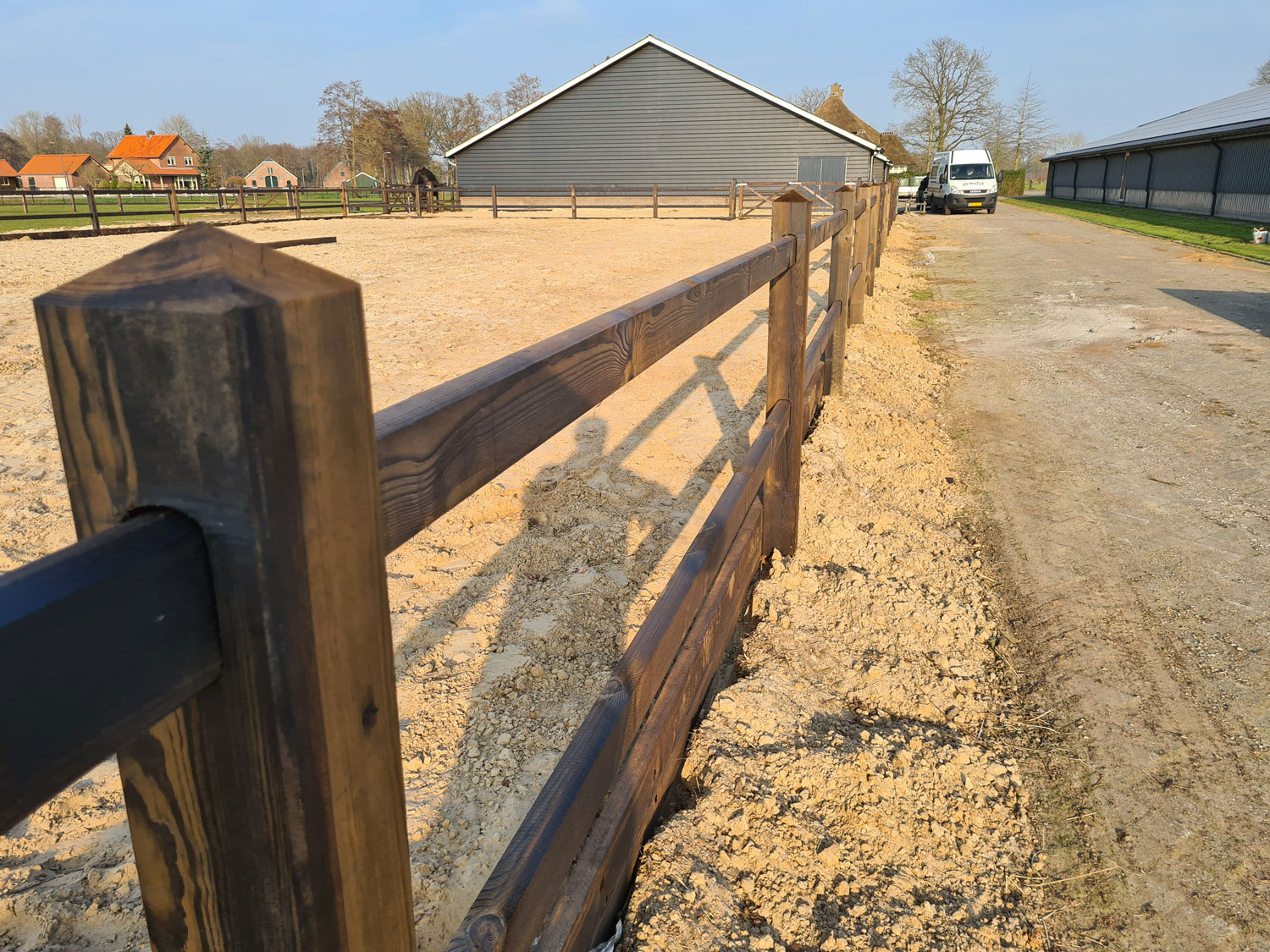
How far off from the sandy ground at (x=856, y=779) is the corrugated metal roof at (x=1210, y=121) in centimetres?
2499

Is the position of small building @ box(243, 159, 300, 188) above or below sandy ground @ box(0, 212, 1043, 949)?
above

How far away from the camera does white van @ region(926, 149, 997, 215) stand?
33.1 metres

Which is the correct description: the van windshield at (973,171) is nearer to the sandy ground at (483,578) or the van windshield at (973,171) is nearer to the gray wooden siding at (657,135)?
the gray wooden siding at (657,135)

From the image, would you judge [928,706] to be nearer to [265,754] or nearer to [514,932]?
[514,932]

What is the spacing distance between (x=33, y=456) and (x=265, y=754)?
5.14 meters

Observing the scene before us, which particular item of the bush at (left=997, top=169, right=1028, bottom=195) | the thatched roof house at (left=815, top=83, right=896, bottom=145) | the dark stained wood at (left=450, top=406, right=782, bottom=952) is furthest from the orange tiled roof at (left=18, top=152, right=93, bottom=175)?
the dark stained wood at (left=450, top=406, right=782, bottom=952)

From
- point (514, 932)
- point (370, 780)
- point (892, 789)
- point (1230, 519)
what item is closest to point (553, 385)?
point (370, 780)

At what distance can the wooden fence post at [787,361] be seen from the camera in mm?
3465

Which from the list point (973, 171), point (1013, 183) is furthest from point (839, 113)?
point (973, 171)

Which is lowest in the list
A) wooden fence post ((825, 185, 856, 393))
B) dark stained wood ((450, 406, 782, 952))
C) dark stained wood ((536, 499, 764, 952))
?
dark stained wood ((536, 499, 764, 952))

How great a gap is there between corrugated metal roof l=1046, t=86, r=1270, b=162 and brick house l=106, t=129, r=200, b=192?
7566cm

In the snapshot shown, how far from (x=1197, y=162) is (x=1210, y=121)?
1.21 meters

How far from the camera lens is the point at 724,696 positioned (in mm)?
2770

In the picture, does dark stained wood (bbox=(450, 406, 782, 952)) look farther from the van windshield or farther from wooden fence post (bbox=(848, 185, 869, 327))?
the van windshield
